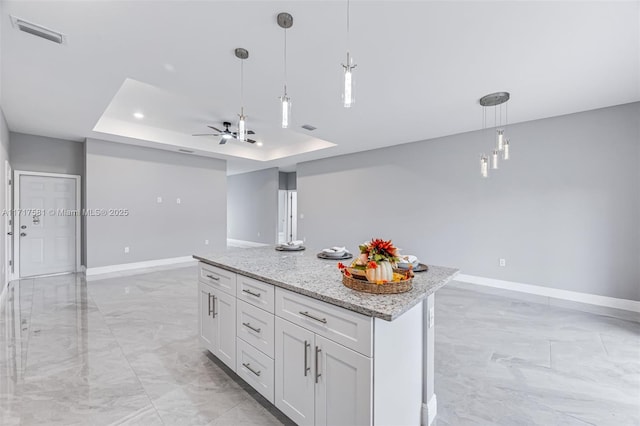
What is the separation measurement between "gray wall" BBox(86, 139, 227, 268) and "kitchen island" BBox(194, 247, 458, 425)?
4.81 m

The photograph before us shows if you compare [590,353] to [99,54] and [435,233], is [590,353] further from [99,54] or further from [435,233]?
[99,54]

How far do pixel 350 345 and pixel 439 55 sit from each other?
2503mm

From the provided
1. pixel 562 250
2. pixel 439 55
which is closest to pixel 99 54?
pixel 439 55

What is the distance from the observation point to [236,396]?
196 cm

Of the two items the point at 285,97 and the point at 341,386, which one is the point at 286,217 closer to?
the point at 285,97

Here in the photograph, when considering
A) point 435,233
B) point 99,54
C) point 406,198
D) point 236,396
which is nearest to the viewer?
point 236,396

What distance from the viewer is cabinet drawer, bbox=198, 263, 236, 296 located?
6.82 feet

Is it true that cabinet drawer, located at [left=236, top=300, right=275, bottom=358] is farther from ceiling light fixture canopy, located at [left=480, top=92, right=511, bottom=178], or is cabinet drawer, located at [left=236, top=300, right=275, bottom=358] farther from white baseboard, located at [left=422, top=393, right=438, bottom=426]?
ceiling light fixture canopy, located at [left=480, top=92, right=511, bottom=178]

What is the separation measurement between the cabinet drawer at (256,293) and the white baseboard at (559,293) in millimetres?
4298

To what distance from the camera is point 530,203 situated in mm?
4320

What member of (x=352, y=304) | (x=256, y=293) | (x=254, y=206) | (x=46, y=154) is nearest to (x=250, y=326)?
(x=256, y=293)

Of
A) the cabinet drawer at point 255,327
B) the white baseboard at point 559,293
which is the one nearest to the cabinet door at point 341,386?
the cabinet drawer at point 255,327

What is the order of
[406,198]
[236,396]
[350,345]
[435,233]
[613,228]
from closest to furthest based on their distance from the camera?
[350,345]
[236,396]
[613,228]
[435,233]
[406,198]

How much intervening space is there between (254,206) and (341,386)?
8.43 metres
